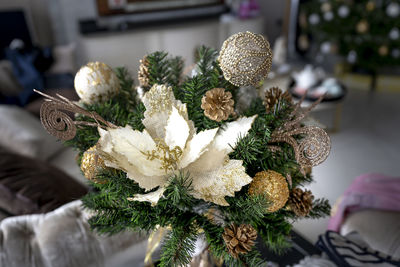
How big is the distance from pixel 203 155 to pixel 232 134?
0.15ft

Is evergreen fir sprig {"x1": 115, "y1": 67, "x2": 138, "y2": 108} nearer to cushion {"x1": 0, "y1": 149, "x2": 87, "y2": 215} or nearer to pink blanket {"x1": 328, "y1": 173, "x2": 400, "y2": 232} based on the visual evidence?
cushion {"x1": 0, "y1": 149, "x2": 87, "y2": 215}

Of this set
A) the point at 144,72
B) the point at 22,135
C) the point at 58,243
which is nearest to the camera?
the point at 144,72

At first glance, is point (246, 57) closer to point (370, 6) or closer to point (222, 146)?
point (222, 146)

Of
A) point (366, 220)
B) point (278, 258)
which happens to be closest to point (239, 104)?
point (278, 258)

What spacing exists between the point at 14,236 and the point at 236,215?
0.47m

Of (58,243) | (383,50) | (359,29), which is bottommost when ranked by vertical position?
(383,50)

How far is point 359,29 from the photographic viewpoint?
3078 mm

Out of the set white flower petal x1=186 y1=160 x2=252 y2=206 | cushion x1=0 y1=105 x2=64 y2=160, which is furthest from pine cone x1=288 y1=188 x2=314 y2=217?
cushion x1=0 y1=105 x2=64 y2=160

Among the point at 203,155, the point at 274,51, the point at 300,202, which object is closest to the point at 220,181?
the point at 203,155

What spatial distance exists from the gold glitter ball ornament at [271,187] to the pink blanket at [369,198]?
847mm

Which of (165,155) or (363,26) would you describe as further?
(363,26)

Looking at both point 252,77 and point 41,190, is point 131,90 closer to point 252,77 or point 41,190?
point 252,77

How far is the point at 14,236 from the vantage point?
0.63 m

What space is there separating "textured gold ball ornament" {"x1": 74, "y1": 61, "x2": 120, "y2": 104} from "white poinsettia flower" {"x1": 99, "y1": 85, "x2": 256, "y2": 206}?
11cm
